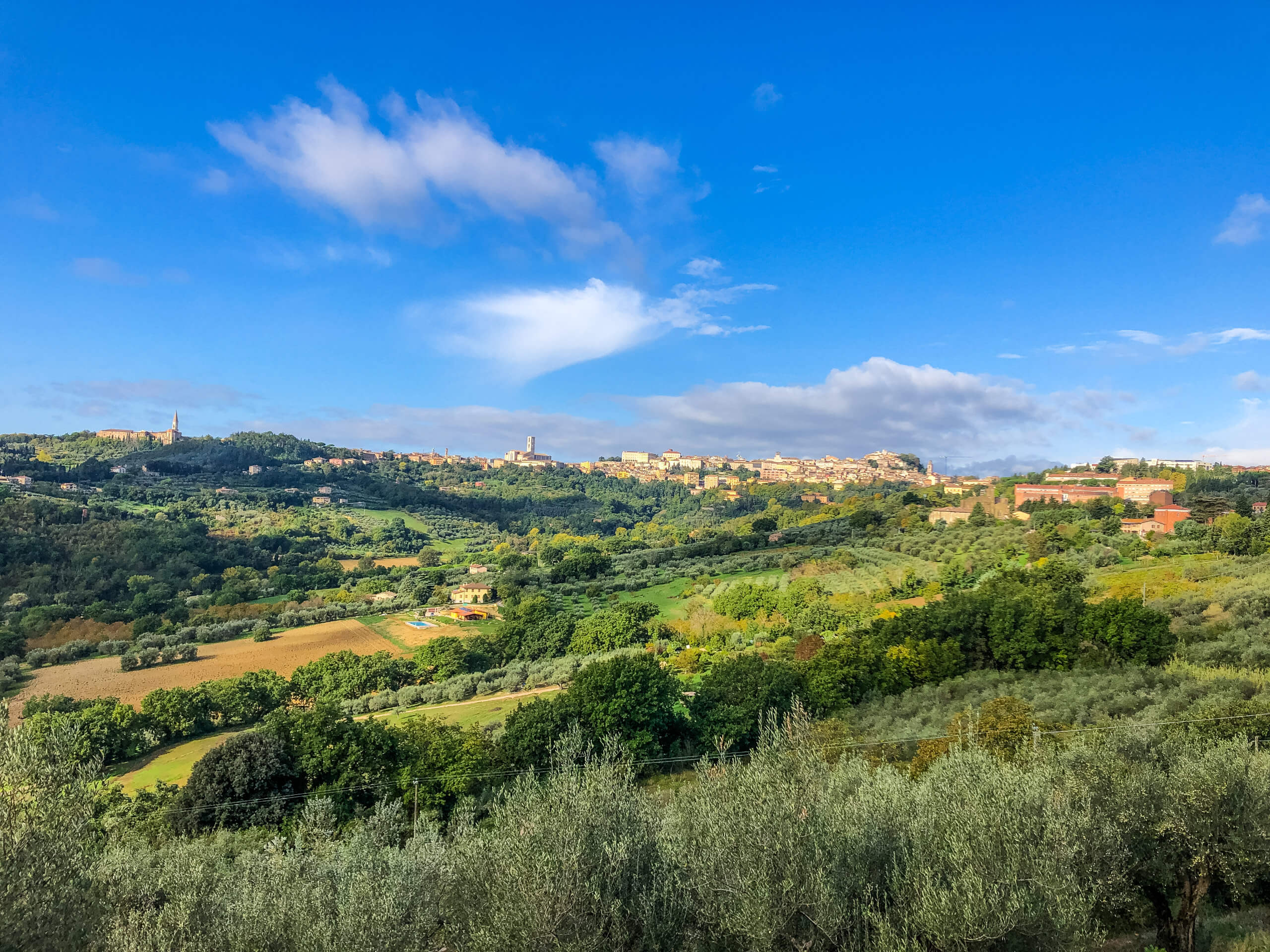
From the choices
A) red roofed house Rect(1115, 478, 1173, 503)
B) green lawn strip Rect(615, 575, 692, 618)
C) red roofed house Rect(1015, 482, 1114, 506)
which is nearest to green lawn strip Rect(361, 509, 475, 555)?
green lawn strip Rect(615, 575, 692, 618)

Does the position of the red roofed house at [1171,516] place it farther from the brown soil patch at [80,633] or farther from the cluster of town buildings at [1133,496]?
the brown soil patch at [80,633]

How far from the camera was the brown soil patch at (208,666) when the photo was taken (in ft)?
129

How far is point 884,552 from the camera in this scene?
62.2 meters

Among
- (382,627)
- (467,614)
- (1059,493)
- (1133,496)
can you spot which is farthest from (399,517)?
(1133,496)

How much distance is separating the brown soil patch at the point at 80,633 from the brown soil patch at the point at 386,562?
26.4 metres

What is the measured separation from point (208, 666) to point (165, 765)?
1869cm

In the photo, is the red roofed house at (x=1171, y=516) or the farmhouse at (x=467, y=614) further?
the farmhouse at (x=467, y=614)

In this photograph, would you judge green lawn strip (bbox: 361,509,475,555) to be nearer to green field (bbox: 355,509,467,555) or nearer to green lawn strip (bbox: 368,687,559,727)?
green field (bbox: 355,509,467,555)

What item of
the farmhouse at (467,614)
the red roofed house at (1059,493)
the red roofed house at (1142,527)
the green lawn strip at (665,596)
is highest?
the red roofed house at (1059,493)

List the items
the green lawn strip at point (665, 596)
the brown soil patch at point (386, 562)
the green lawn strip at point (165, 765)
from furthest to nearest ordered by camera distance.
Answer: the brown soil patch at point (386, 562)
the green lawn strip at point (665, 596)
the green lawn strip at point (165, 765)

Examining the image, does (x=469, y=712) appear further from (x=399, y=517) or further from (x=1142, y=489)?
(x=399, y=517)

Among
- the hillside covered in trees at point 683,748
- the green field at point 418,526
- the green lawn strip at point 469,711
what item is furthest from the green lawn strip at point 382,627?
the green field at point 418,526

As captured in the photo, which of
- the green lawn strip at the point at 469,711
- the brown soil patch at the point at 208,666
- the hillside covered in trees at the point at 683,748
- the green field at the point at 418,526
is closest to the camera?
the hillside covered in trees at the point at 683,748

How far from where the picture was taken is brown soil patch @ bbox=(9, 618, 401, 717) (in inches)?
1548
